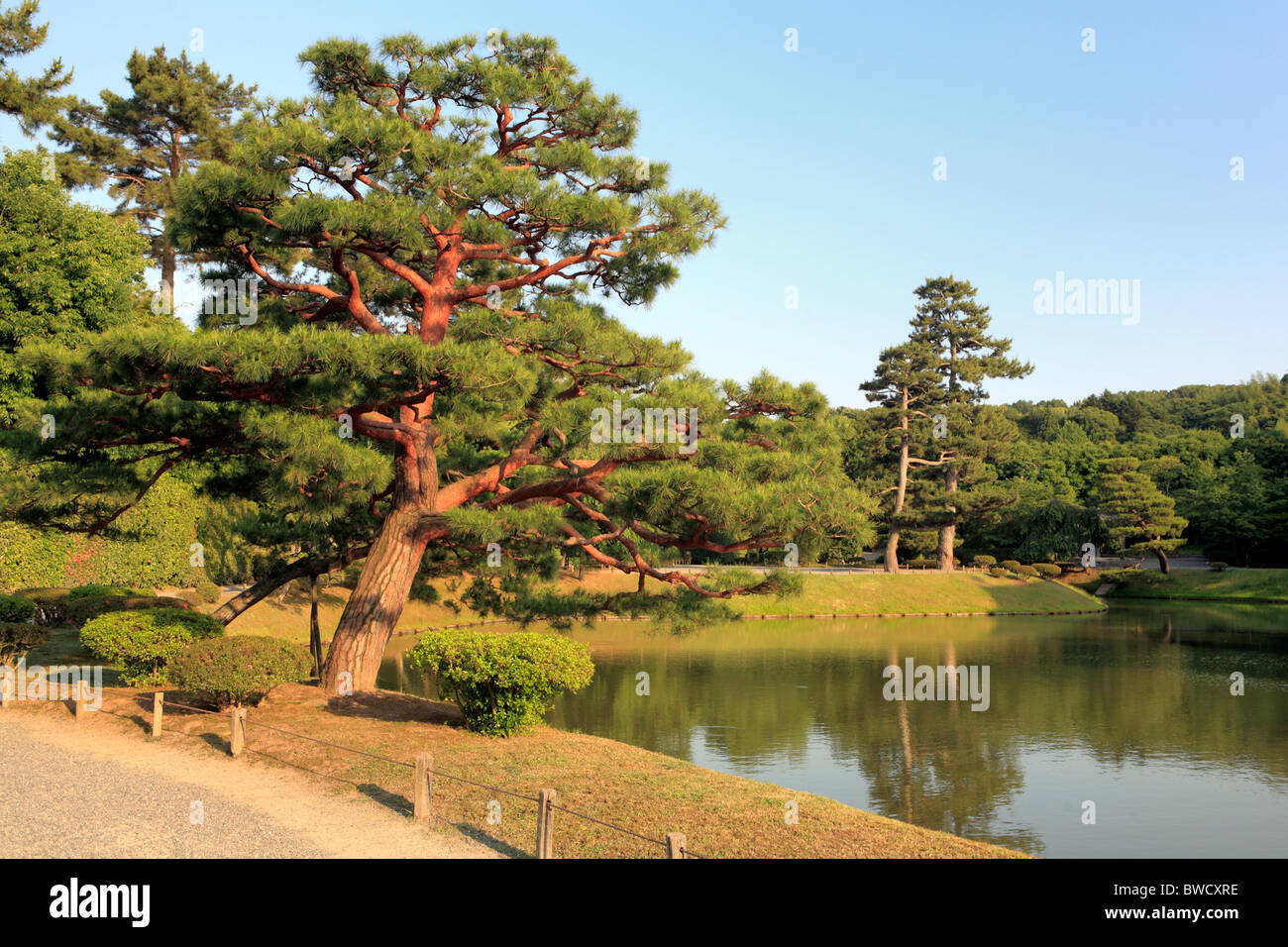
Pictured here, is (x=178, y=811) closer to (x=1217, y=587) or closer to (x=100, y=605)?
(x=100, y=605)

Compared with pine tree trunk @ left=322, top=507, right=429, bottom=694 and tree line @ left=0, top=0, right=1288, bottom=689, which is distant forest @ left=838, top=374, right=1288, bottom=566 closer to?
tree line @ left=0, top=0, right=1288, bottom=689

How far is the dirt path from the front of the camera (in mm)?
6992

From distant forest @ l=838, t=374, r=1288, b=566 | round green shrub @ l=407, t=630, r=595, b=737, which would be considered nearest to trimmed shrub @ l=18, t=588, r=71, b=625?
round green shrub @ l=407, t=630, r=595, b=737

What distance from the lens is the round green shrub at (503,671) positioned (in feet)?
34.6

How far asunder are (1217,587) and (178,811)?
50095 mm

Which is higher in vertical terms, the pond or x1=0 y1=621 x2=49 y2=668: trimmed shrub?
x1=0 y1=621 x2=49 y2=668: trimmed shrub

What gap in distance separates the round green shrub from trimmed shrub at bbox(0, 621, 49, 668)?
855 centimetres


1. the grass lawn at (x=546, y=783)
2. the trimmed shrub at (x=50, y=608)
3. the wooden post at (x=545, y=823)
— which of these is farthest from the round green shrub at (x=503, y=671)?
the trimmed shrub at (x=50, y=608)

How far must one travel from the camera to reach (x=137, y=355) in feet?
30.2

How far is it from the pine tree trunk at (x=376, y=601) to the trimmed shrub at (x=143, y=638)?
2.17 m

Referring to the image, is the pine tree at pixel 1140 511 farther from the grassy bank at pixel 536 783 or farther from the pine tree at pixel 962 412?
the grassy bank at pixel 536 783

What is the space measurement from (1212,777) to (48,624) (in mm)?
22232

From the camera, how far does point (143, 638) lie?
12273mm
